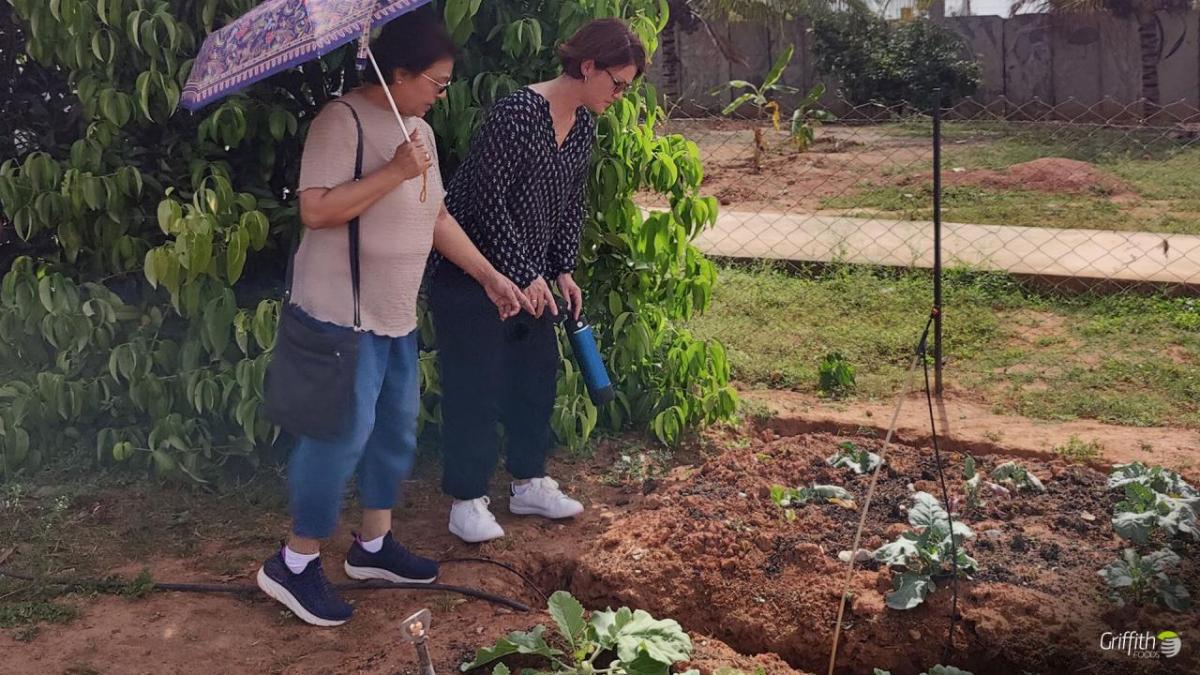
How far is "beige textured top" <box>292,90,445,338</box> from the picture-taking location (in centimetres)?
329

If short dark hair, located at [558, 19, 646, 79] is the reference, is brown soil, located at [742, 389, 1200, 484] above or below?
below

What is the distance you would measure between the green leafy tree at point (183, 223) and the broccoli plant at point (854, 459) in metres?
0.59

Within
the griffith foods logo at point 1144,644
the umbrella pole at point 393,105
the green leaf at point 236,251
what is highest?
the umbrella pole at point 393,105

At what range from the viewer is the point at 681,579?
3.93 metres

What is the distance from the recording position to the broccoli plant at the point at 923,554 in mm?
3686

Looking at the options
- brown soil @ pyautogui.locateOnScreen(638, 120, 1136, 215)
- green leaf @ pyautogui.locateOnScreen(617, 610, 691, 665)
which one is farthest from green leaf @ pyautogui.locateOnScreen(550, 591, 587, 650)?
brown soil @ pyautogui.locateOnScreen(638, 120, 1136, 215)

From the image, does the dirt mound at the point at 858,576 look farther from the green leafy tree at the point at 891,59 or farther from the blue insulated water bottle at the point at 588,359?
the green leafy tree at the point at 891,59

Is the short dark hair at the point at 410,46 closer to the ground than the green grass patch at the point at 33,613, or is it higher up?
higher up

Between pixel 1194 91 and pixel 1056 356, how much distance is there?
12537mm

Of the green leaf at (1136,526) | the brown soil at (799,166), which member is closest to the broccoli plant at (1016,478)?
the green leaf at (1136,526)

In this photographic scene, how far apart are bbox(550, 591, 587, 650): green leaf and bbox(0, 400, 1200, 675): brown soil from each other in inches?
12.4

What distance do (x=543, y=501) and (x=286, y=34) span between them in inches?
73.8

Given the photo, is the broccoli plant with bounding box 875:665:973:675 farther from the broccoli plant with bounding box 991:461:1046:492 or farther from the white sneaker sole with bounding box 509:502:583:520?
the white sneaker sole with bounding box 509:502:583:520

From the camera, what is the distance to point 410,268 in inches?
137
